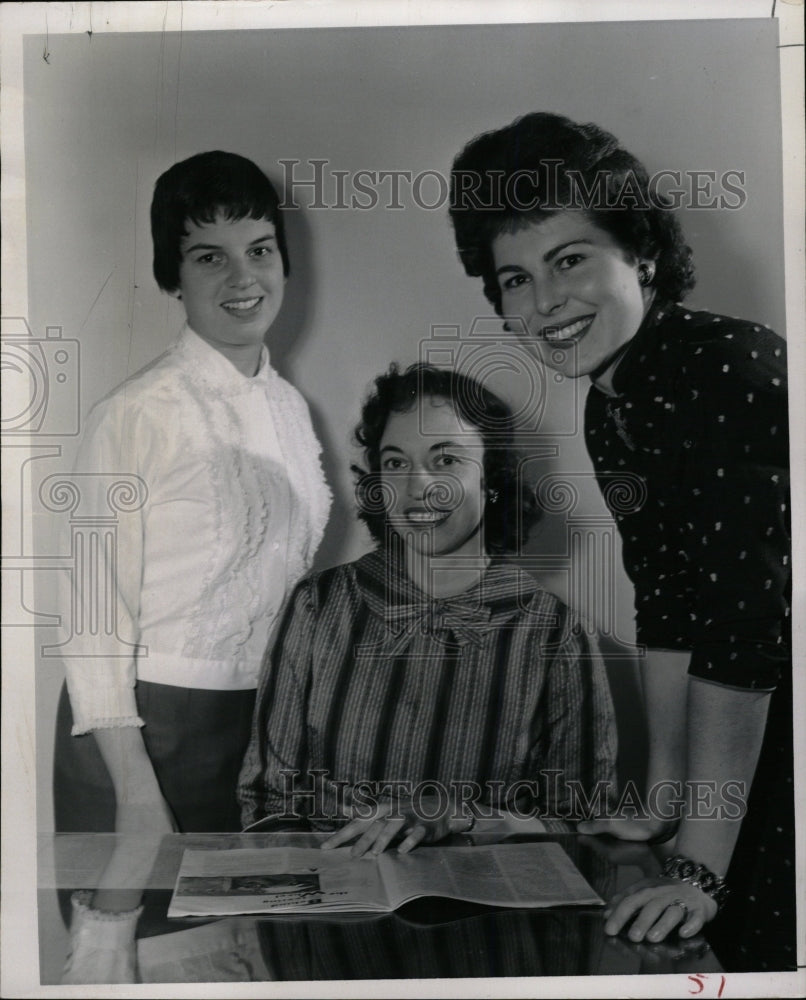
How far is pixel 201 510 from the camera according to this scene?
2.01 m

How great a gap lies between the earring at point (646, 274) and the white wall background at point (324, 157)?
85mm

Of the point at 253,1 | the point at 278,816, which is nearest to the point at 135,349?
the point at 253,1

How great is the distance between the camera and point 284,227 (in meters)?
2.01

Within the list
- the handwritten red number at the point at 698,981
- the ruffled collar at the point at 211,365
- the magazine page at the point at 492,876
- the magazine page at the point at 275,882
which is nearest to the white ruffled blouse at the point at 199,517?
the ruffled collar at the point at 211,365

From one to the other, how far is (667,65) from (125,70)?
89cm

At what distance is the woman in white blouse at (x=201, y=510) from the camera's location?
2002 millimetres

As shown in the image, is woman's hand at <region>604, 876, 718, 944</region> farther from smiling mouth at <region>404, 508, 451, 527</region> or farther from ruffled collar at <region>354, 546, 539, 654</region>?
smiling mouth at <region>404, 508, 451, 527</region>

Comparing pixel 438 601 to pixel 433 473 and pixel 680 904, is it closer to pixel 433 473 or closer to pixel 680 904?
pixel 433 473

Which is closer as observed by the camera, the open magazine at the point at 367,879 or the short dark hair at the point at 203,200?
the open magazine at the point at 367,879

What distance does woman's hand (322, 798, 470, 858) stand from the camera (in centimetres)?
198

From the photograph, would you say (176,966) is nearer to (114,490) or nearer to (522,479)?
(114,490)

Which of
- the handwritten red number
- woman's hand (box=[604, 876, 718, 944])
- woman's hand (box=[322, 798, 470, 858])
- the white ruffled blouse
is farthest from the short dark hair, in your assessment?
the handwritten red number

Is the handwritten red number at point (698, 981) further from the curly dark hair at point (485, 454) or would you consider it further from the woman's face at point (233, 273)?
the woman's face at point (233, 273)

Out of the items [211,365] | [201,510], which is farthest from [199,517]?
[211,365]
